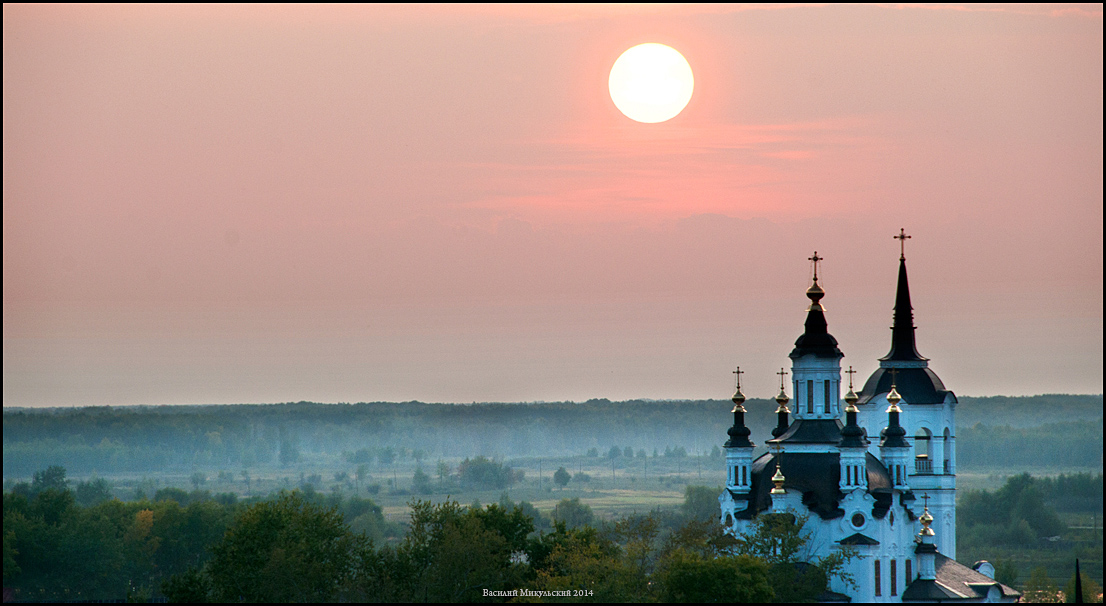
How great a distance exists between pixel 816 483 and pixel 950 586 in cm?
778

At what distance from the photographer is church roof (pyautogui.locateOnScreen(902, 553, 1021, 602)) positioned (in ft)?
237

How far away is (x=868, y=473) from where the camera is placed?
2881 inches


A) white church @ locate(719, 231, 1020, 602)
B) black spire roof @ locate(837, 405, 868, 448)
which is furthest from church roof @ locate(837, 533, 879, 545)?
black spire roof @ locate(837, 405, 868, 448)

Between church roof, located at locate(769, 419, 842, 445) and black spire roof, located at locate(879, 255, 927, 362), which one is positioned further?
black spire roof, located at locate(879, 255, 927, 362)

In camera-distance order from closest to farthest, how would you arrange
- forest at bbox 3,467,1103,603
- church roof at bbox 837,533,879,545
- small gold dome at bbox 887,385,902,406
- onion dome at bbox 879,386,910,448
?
forest at bbox 3,467,1103,603, church roof at bbox 837,533,879,545, onion dome at bbox 879,386,910,448, small gold dome at bbox 887,385,902,406

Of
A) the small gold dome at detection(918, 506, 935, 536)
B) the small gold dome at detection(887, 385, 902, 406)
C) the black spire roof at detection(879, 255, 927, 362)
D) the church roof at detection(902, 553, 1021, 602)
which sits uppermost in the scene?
the black spire roof at detection(879, 255, 927, 362)

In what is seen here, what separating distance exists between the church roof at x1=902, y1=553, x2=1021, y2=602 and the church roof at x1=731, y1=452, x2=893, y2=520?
401 centimetres

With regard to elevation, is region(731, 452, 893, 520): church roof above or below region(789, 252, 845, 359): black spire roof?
below

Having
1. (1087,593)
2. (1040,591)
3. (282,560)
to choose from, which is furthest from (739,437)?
(1040,591)

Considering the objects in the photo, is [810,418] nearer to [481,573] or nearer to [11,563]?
[481,573]

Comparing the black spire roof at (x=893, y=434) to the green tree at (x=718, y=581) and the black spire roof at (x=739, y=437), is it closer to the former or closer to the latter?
the black spire roof at (x=739, y=437)

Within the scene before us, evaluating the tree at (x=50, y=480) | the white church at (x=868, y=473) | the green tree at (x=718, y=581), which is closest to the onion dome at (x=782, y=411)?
the white church at (x=868, y=473)

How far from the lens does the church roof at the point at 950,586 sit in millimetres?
72125

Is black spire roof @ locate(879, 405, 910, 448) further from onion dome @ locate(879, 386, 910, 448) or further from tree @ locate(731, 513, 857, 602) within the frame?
tree @ locate(731, 513, 857, 602)
